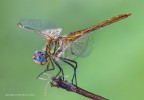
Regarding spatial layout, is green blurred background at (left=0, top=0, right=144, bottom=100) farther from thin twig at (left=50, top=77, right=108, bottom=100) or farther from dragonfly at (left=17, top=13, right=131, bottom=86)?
thin twig at (left=50, top=77, right=108, bottom=100)

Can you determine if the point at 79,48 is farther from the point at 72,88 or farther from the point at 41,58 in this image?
the point at 72,88

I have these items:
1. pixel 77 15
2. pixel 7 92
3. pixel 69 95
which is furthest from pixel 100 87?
pixel 77 15

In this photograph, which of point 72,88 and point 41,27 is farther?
point 41,27

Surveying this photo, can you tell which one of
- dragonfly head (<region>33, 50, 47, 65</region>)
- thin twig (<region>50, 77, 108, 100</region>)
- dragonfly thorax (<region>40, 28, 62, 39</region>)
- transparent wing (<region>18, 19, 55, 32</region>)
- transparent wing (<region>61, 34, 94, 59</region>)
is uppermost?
transparent wing (<region>18, 19, 55, 32</region>)

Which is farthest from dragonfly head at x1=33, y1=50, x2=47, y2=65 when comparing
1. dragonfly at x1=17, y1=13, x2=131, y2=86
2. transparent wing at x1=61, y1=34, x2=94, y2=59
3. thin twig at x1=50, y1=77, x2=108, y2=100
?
thin twig at x1=50, y1=77, x2=108, y2=100

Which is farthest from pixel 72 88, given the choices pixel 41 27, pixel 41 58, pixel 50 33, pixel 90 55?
pixel 90 55

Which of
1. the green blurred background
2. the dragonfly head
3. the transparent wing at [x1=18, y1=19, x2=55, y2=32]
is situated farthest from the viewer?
the green blurred background

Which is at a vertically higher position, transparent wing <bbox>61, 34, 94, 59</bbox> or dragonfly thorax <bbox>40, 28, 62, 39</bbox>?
dragonfly thorax <bbox>40, 28, 62, 39</bbox>

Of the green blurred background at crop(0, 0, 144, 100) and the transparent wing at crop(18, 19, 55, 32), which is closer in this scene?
the transparent wing at crop(18, 19, 55, 32)
